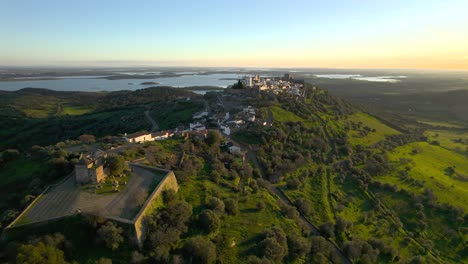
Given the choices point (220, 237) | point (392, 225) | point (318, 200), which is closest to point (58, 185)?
point (220, 237)

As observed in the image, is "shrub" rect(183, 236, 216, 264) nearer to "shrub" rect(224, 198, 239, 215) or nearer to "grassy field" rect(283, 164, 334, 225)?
"shrub" rect(224, 198, 239, 215)

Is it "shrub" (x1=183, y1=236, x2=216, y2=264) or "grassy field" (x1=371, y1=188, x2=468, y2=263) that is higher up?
"shrub" (x1=183, y1=236, x2=216, y2=264)

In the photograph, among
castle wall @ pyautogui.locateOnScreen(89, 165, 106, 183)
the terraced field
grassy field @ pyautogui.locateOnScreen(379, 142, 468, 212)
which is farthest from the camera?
grassy field @ pyautogui.locateOnScreen(379, 142, 468, 212)

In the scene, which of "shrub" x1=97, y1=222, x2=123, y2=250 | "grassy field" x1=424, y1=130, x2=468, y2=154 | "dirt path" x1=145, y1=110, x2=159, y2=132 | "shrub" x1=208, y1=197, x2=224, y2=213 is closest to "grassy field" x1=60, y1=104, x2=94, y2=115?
"dirt path" x1=145, y1=110, x2=159, y2=132

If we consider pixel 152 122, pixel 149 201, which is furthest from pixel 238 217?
pixel 152 122

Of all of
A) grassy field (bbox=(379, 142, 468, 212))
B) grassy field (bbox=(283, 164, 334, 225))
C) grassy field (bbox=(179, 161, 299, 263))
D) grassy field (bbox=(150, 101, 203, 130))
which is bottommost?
grassy field (bbox=(379, 142, 468, 212))

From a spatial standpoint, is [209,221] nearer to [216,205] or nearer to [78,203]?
[216,205]

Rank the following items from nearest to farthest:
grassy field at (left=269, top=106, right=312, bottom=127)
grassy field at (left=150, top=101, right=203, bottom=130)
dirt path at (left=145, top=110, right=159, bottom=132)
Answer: dirt path at (left=145, top=110, right=159, bottom=132) → grassy field at (left=150, top=101, right=203, bottom=130) → grassy field at (left=269, top=106, right=312, bottom=127)
